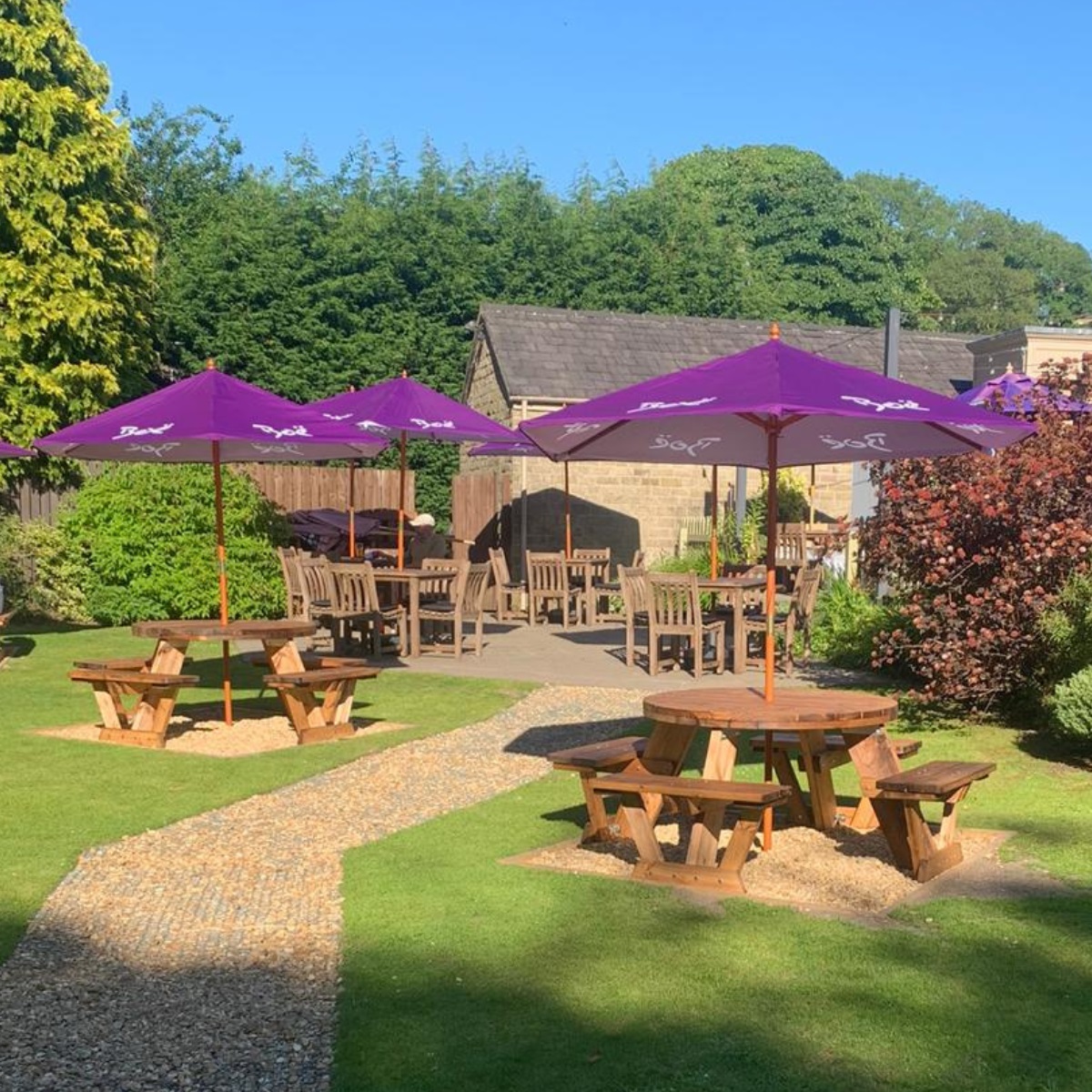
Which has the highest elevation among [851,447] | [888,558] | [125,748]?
[851,447]

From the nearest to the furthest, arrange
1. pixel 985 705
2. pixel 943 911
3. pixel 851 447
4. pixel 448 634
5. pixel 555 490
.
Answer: pixel 943 911
pixel 851 447
pixel 985 705
pixel 448 634
pixel 555 490

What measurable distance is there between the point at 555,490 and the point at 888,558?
1275 centimetres

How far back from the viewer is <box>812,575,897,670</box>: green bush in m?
14.4

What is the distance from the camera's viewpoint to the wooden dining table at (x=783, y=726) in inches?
259

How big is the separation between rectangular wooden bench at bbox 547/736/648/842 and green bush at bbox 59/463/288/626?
12381mm

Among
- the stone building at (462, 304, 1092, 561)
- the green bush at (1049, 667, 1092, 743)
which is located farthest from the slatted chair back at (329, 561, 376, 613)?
the green bush at (1049, 667, 1092, 743)

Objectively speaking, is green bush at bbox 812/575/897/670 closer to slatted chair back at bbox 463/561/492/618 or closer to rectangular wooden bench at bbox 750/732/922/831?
slatted chair back at bbox 463/561/492/618

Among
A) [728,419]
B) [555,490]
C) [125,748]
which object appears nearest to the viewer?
[728,419]

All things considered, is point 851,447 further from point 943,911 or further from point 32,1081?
Answer: point 32,1081

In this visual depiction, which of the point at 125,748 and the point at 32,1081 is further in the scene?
the point at 125,748

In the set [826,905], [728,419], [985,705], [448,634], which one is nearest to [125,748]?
[728,419]

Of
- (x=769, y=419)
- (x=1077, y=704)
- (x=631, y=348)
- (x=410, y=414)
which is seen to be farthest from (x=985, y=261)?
(x=769, y=419)

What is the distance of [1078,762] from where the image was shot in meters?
9.67

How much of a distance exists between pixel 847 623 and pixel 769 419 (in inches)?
322
